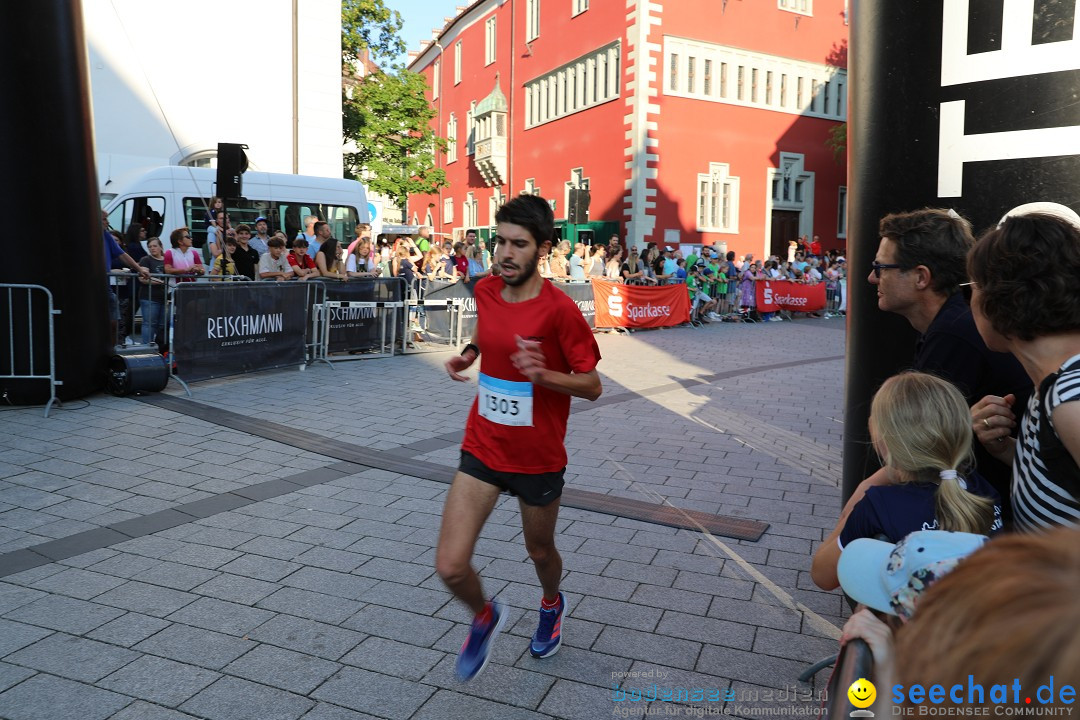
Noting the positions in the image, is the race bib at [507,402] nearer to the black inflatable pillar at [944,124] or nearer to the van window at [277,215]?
the black inflatable pillar at [944,124]

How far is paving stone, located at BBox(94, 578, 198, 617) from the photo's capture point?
388 cm

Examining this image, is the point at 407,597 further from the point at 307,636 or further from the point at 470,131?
the point at 470,131

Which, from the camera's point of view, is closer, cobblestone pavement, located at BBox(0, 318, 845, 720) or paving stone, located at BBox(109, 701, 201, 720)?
paving stone, located at BBox(109, 701, 201, 720)

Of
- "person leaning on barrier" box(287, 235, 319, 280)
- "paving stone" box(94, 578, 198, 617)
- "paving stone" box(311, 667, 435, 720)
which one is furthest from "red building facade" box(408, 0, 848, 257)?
"paving stone" box(311, 667, 435, 720)

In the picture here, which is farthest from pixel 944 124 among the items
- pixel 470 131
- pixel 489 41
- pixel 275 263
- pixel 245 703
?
pixel 470 131

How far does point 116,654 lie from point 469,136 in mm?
43651

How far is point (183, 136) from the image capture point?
24.4m

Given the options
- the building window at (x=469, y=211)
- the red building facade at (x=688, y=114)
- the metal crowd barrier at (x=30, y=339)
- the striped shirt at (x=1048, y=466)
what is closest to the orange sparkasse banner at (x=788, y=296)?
the red building facade at (x=688, y=114)

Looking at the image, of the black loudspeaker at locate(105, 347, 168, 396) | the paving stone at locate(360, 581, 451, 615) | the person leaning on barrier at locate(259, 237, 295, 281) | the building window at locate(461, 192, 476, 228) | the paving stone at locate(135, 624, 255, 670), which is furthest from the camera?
the building window at locate(461, 192, 476, 228)

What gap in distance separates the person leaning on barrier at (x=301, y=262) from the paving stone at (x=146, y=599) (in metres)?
8.93

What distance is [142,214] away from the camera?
16.2 meters

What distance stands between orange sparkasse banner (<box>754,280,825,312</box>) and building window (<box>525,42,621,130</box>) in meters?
11.0

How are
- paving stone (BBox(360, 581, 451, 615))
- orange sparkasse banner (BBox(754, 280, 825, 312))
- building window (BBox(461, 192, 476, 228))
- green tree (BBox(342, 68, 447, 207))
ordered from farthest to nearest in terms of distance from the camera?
building window (BBox(461, 192, 476, 228)) < green tree (BBox(342, 68, 447, 207)) < orange sparkasse banner (BBox(754, 280, 825, 312)) < paving stone (BBox(360, 581, 451, 615))

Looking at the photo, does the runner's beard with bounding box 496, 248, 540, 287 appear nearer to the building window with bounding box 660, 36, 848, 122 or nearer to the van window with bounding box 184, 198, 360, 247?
the van window with bounding box 184, 198, 360, 247
